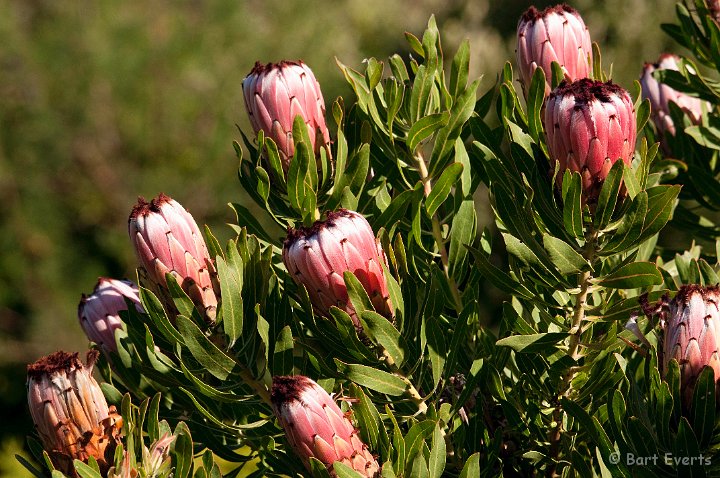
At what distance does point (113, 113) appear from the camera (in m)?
7.48

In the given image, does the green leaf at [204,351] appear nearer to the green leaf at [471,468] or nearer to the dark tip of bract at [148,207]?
the dark tip of bract at [148,207]

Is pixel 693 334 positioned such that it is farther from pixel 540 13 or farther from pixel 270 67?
pixel 270 67

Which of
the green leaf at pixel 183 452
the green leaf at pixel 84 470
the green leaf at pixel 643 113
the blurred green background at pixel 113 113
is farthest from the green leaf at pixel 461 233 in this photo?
the blurred green background at pixel 113 113

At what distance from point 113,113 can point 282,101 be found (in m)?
6.71

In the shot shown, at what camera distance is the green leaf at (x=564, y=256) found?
3.21 ft

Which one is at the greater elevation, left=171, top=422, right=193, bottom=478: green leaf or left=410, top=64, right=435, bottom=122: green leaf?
left=410, top=64, right=435, bottom=122: green leaf

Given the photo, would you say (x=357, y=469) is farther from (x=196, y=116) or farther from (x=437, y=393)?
(x=196, y=116)

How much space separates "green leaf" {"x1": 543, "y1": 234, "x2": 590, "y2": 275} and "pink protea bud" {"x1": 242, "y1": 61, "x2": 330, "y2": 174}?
416 millimetres

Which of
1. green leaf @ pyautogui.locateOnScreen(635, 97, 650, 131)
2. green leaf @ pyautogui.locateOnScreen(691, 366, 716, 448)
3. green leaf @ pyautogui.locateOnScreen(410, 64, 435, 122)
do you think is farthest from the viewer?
green leaf @ pyautogui.locateOnScreen(410, 64, 435, 122)

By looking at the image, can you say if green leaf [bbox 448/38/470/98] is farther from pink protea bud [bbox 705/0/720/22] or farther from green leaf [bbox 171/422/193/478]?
green leaf [bbox 171/422/193/478]

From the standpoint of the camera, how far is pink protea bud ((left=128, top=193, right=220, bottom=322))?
3.54 feet

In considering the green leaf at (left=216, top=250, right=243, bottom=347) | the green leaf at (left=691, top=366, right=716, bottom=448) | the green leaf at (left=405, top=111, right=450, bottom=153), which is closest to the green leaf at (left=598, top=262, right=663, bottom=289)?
the green leaf at (left=691, top=366, right=716, bottom=448)

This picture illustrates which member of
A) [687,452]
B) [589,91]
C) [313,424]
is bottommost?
[687,452]

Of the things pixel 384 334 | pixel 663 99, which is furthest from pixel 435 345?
pixel 663 99
